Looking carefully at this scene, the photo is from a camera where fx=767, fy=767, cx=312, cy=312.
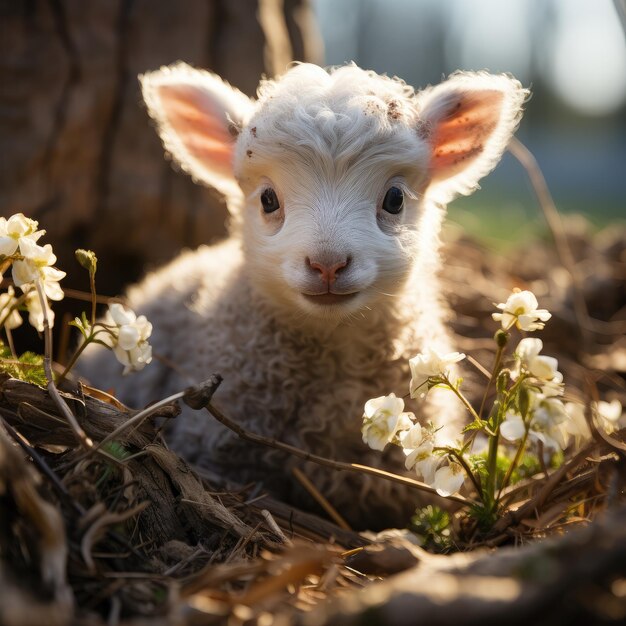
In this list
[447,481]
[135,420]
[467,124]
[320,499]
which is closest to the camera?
[135,420]

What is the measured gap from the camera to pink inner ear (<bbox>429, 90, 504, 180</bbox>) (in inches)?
134

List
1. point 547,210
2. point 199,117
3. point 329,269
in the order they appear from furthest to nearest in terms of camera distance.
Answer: point 547,210, point 199,117, point 329,269

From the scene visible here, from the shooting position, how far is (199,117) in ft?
11.9

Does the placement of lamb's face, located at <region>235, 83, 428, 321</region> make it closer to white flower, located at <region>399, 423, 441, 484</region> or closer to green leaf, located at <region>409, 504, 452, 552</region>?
white flower, located at <region>399, 423, 441, 484</region>

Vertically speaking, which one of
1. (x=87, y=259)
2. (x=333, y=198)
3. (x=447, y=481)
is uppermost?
(x=333, y=198)

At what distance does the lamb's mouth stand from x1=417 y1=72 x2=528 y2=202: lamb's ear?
34.9 inches

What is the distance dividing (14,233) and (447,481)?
1.52 metres

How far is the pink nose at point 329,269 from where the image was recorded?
2.74 meters

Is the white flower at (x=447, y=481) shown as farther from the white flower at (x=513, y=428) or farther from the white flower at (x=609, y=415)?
the white flower at (x=609, y=415)

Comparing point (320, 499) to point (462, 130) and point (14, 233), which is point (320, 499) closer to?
point (14, 233)

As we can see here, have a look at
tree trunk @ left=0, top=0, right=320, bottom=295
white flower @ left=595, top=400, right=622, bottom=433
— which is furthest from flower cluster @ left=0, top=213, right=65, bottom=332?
tree trunk @ left=0, top=0, right=320, bottom=295

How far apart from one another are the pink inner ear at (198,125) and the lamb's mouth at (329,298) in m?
1.09

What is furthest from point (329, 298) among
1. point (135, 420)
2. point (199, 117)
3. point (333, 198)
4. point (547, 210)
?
point (547, 210)

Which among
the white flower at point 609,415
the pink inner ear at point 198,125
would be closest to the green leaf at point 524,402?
the white flower at point 609,415
